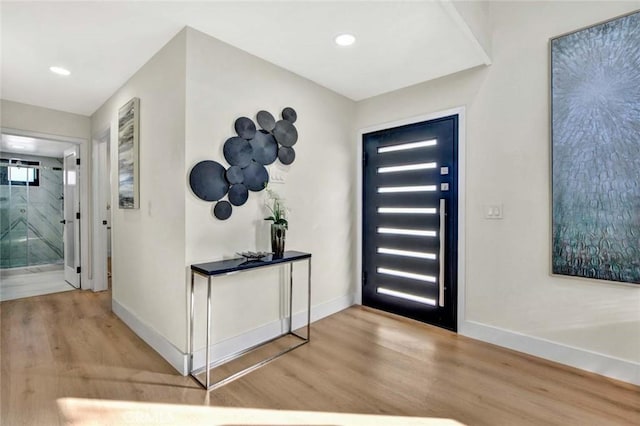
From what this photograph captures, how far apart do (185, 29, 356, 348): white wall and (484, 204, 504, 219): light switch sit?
1.46 m

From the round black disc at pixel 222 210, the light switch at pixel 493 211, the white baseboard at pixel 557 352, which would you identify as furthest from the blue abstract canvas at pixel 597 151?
the round black disc at pixel 222 210

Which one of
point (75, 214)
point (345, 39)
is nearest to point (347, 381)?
point (345, 39)

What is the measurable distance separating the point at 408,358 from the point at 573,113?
2.22 metres

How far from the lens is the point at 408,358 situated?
2.37 m

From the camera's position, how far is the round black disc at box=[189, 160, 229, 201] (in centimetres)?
216

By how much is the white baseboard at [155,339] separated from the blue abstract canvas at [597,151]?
291cm

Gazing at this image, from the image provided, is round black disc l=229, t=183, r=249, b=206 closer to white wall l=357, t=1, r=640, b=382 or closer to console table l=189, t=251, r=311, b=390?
console table l=189, t=251, r=311, b=390

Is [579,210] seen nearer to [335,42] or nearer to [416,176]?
[416,176]

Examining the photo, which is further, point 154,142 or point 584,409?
point 154,142

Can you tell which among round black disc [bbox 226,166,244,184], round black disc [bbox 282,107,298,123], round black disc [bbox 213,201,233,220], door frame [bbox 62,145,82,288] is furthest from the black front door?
door frame [bbox 62,145,82,288]

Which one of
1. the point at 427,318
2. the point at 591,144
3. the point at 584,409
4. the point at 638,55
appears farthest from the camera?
the point at 427,318

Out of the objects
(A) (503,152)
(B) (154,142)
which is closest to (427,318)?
(A) (503,152)

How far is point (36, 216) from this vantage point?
226 inches

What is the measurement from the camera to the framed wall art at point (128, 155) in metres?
2.73
